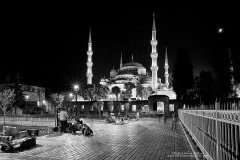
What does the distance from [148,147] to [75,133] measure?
16.6ft

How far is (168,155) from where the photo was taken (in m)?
7.01

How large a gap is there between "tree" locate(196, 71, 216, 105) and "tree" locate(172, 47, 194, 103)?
1.72 meters

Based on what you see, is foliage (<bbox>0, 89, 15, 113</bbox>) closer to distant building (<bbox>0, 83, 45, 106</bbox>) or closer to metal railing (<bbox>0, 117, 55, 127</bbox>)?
metal railing (<bbox>0, 117, 55, 127</bbox>)

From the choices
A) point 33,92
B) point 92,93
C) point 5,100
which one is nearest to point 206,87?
point 92,93

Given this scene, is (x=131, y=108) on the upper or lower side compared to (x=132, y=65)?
lower

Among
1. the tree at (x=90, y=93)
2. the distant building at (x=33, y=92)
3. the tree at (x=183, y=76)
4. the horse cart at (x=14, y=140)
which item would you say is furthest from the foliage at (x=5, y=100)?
the tree at (x=90, y=93)

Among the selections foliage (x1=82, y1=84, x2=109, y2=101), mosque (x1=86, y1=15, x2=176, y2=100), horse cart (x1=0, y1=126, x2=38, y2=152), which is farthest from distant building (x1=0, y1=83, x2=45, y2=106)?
horse cart (x1=0, y1=126, x2=38, y2=152)

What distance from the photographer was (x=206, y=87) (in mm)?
41469

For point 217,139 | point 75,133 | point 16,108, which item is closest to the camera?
point 217,139

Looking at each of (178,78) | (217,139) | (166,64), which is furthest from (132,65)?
(217,139)

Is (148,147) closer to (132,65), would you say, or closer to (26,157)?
(26,157)

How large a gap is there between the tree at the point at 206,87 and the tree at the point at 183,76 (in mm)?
1720

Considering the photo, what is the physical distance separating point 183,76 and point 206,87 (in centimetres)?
458

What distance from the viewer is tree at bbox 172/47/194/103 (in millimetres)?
43031
